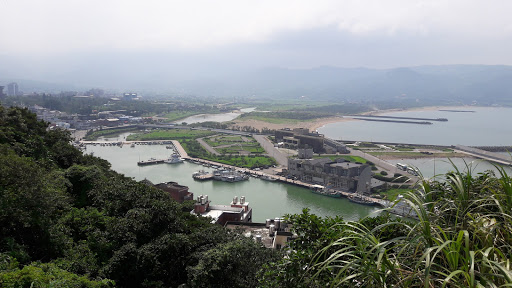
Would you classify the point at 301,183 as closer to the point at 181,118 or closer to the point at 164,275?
the point at 164,275

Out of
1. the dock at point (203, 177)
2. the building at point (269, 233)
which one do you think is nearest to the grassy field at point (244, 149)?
the dock at point (203, 177)

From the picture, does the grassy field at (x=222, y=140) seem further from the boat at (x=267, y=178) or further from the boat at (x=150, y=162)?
the boat at (x=267, y=178)

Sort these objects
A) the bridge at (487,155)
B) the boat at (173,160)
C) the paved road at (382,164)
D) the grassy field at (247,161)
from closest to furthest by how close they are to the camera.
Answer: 1. the paved road at (382,164)
2. the grassy field at (247,161)
3. the boat at (173,160)
4. the bridge at (487,155)

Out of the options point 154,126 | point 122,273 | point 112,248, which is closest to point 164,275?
point 122,273

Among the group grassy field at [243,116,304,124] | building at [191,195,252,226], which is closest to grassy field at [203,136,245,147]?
grassy field at [243,116,304,124]

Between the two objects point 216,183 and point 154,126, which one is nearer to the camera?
point 216,183

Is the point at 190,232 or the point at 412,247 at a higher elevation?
the point at 412,247
